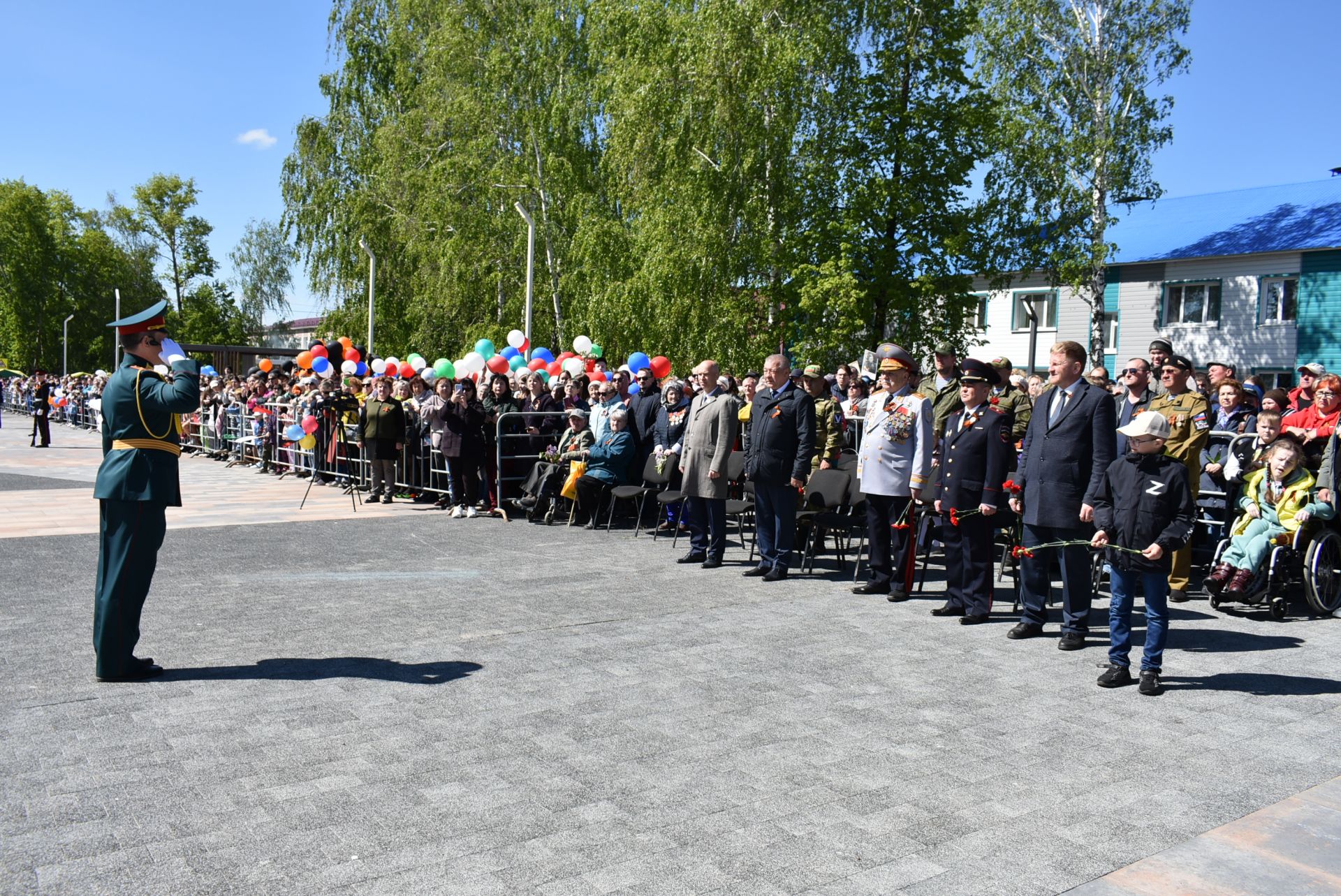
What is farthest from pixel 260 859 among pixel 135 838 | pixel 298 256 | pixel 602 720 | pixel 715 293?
pixel 298 256

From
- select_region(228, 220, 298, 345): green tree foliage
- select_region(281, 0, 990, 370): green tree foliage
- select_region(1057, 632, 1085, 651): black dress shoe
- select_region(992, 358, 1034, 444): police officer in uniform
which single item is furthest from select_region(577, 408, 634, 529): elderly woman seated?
select_region(228, 220, 298, 345): green tree foliage

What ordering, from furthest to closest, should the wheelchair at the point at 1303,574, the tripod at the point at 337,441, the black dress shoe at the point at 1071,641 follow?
the tripod at the point at 337,441 < the wheelchair at the point at 1303,574 < the black dress shoe at the point at 1071,641

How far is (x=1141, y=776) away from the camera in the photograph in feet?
15.9

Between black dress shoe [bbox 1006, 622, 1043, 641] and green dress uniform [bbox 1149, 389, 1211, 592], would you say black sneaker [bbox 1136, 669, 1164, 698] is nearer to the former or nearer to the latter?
black dress shoe [bbox 1006, 622, 1043, 641]

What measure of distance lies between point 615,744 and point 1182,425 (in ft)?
19.1

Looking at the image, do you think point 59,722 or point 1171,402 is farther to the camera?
point 1171,402

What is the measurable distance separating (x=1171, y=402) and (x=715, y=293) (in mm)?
17825

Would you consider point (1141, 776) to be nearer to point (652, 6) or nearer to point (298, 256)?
point (652, 6)

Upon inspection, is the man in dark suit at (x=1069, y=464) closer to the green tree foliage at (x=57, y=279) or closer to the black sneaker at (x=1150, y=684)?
the black sneaker at (x=1150, y=684)

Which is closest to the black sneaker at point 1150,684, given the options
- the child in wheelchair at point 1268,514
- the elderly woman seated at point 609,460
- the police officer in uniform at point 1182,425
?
the police officer in uniform at point 1182,425

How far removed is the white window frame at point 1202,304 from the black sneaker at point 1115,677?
33828mm

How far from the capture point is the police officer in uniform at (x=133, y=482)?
19.7 ft

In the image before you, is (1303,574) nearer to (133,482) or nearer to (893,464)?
(893,464)

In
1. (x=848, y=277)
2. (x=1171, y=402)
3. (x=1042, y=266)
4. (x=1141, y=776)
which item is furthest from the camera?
(x=1042, y=266)
